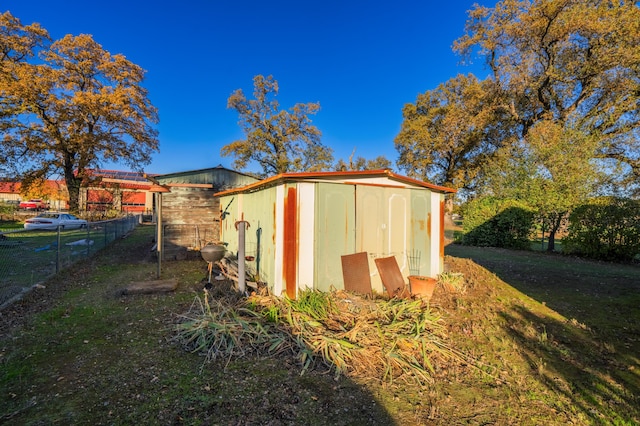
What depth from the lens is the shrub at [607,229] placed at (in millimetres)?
9172

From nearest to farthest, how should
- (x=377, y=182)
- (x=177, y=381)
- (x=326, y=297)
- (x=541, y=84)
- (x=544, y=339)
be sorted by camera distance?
(x=177, y=381) → (x=544, y=339) → (x=326, y=297) → (x=377, y=182) → (x=541, y=84)

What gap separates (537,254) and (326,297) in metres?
10.6

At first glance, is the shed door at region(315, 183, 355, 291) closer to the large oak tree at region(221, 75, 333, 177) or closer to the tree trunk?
the tree trunk

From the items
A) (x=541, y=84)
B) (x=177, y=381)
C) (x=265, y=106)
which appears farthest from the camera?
(x=265, y=106)

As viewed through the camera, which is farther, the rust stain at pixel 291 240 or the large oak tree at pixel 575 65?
the large oak tree at pixel 575 65

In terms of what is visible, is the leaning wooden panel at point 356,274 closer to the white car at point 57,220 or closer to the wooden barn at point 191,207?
the wooden barn at point 191,207

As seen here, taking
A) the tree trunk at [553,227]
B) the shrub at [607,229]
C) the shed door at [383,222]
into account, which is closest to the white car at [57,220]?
the shed door at [383,222]

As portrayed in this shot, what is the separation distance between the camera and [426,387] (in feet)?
9.33

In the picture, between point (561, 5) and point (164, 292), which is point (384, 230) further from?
point (561, 5)

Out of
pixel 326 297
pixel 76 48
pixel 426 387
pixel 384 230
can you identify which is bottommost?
pixel 426 387

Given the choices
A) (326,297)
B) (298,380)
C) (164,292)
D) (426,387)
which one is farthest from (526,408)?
(164,292)

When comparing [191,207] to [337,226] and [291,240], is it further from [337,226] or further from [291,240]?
[337,226]

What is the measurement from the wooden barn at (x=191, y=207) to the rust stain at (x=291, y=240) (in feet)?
19.6

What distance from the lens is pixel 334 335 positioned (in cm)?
357
